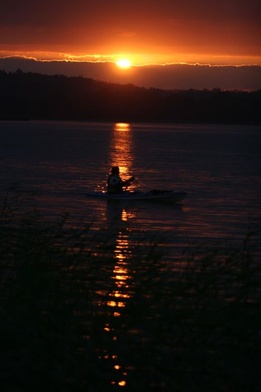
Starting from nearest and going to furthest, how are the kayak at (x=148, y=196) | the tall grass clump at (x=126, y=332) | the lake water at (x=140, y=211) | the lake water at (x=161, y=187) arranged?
the tall grass clump at (x=126, y=332), the lake water at (x=140, y=211), the lake water at (x=161, y=187), the kayak at (x=148, y=196)

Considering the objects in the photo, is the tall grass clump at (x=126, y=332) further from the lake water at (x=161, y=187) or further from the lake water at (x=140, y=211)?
the lake water at (x=161, y=187)

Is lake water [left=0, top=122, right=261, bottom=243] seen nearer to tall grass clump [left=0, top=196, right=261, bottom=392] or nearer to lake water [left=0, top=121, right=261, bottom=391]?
lake water [left=0, top=121, right=261, bottom=391]

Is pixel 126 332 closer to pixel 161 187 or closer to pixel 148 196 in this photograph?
pixel 148 196

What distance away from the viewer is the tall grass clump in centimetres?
938

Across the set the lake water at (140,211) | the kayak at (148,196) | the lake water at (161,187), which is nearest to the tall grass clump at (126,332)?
the lake water at (140,211)

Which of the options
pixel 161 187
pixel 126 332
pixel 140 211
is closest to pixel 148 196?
pixel 140 211

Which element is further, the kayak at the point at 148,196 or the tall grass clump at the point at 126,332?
the kayak at the point at 148,196

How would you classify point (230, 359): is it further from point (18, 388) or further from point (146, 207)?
point (146, 207)

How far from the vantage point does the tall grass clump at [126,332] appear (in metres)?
9.38

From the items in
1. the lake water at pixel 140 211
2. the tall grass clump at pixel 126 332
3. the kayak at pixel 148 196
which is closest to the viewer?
the tall grass clump at pixel 126 332

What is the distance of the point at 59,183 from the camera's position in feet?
179

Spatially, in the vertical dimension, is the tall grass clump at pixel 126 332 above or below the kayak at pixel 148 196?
above

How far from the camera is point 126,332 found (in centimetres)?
1029

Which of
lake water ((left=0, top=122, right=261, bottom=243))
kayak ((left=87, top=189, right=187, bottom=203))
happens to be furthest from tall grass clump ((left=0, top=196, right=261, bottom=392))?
kayak ((left=87, top=189, right=187, bottom=203))
